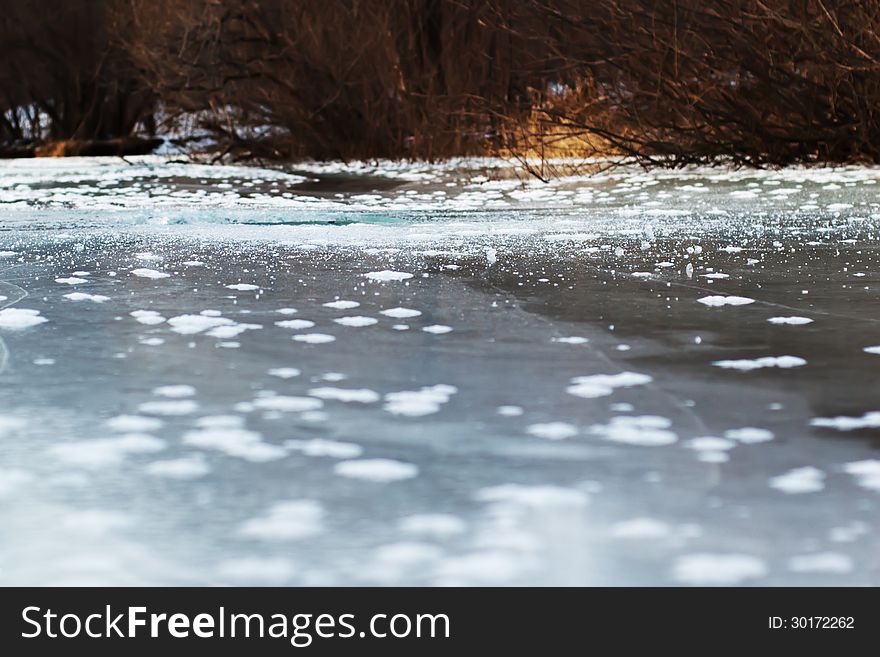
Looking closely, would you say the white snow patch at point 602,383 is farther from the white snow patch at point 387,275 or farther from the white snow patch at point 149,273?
the white snow patch at point 149,273

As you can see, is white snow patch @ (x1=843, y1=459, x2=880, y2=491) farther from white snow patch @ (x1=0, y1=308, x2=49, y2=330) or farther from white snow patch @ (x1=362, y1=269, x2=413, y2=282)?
white snow patch @ (x1=362, y1=269, x2=413, y2=282)

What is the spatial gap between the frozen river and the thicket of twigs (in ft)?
20.1

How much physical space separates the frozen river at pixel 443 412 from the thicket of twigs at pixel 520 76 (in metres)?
6.14

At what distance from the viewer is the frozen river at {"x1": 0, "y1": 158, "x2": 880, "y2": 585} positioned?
210 centimetres

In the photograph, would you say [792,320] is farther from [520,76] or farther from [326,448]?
[520,76]

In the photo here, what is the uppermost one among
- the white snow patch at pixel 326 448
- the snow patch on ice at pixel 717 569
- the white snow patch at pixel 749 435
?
the white snow patch at pixel 326 448

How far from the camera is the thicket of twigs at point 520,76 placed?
488 inches

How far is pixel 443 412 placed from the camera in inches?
118

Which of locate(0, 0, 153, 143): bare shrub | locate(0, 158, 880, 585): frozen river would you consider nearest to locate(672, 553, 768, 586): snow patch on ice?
locate(0, 158, 880, 585): frozen river

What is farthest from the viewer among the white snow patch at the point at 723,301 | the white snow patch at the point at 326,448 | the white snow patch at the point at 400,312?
the white snow patch at the point at 723,301

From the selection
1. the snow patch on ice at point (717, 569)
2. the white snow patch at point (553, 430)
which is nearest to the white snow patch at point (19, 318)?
the white snow patch at point (553, 430)

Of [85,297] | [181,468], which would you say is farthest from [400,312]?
[181,468]

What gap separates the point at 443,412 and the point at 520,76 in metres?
13.1

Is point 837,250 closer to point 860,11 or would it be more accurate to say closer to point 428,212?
point 428,212
